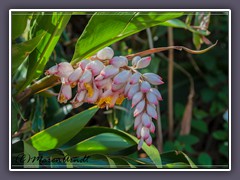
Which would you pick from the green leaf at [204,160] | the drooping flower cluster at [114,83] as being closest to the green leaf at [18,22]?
the drooping flower cluster at [114,83]

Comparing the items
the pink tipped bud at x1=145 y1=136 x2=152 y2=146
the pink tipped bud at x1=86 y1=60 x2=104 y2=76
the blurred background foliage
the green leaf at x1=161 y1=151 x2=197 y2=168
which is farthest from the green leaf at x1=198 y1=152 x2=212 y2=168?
the pink tipped bud at x1=86 y1=60 x2=104 y2=76

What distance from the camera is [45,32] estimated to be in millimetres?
1006

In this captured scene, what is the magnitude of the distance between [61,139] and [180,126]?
0.48 meters

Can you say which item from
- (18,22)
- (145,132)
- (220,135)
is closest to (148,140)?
(145,132)

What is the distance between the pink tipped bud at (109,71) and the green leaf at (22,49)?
0.50 feet

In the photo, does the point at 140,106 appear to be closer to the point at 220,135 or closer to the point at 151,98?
the point at 151,98

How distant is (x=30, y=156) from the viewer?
992mm

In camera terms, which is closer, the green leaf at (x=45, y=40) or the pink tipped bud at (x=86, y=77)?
the pink tipped bud at (x=86, y=77)

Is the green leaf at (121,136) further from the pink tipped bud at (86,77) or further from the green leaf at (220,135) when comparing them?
the green leaf at (220,135)

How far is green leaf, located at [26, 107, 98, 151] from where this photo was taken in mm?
1008

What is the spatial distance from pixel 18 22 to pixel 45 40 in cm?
8

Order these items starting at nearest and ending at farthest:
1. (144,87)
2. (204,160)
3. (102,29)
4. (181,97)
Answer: (144,87)
(102,29)
(204,160)
(181,97)

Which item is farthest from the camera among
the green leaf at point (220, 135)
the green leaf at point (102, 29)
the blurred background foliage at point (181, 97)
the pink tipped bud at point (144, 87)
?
the green leaf at point (220, 135)

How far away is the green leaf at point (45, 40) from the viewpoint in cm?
101
